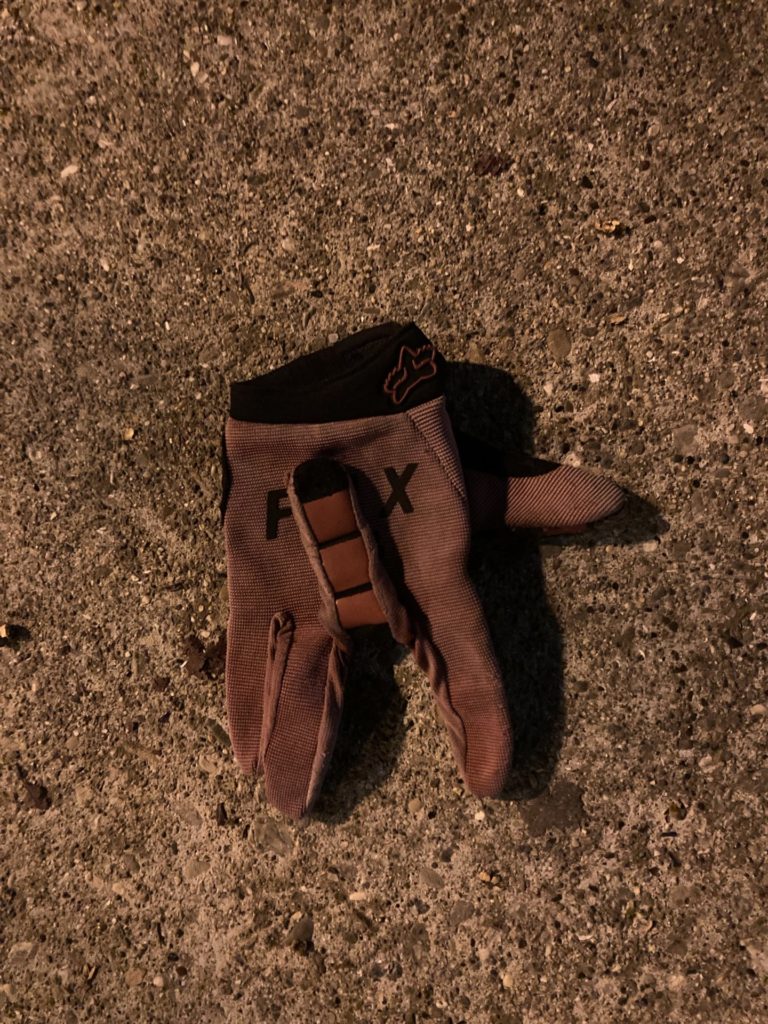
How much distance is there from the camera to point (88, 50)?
1343 millimetres

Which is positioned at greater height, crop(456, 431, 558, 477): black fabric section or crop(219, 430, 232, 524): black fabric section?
crop(456, 431, 558, 477): black fabric section

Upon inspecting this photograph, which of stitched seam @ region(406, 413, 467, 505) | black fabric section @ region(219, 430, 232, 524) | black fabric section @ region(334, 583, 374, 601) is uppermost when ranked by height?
stitched seam @ region(406, 413, 467, 505)

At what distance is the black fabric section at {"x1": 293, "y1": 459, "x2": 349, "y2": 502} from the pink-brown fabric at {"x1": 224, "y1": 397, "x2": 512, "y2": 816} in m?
0.02

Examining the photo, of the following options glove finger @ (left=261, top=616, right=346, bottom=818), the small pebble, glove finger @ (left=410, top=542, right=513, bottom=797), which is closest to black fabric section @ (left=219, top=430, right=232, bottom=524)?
glove finger @ (left=261, top=616, right=346, bottom=818)

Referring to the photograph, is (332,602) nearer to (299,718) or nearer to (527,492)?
(299,718)

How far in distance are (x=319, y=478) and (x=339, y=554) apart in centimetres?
14

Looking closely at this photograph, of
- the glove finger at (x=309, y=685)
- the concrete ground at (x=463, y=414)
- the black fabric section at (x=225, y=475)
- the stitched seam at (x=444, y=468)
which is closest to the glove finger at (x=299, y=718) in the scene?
the glove finger at (x=309, y=685)

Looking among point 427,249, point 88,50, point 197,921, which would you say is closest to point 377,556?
point 427,249

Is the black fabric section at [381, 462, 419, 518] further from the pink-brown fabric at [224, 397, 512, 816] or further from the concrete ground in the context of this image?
the concrete ground

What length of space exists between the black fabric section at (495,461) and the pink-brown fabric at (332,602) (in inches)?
2.2

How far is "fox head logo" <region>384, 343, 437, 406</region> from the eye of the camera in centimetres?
117

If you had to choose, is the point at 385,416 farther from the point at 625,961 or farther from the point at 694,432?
the point at 625,961

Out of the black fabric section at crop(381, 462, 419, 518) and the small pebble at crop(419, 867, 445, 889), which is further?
the small pebble at crop(419, 867, 445, 889)

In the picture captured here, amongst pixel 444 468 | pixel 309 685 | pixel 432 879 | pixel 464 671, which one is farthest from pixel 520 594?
pixel 432 879
